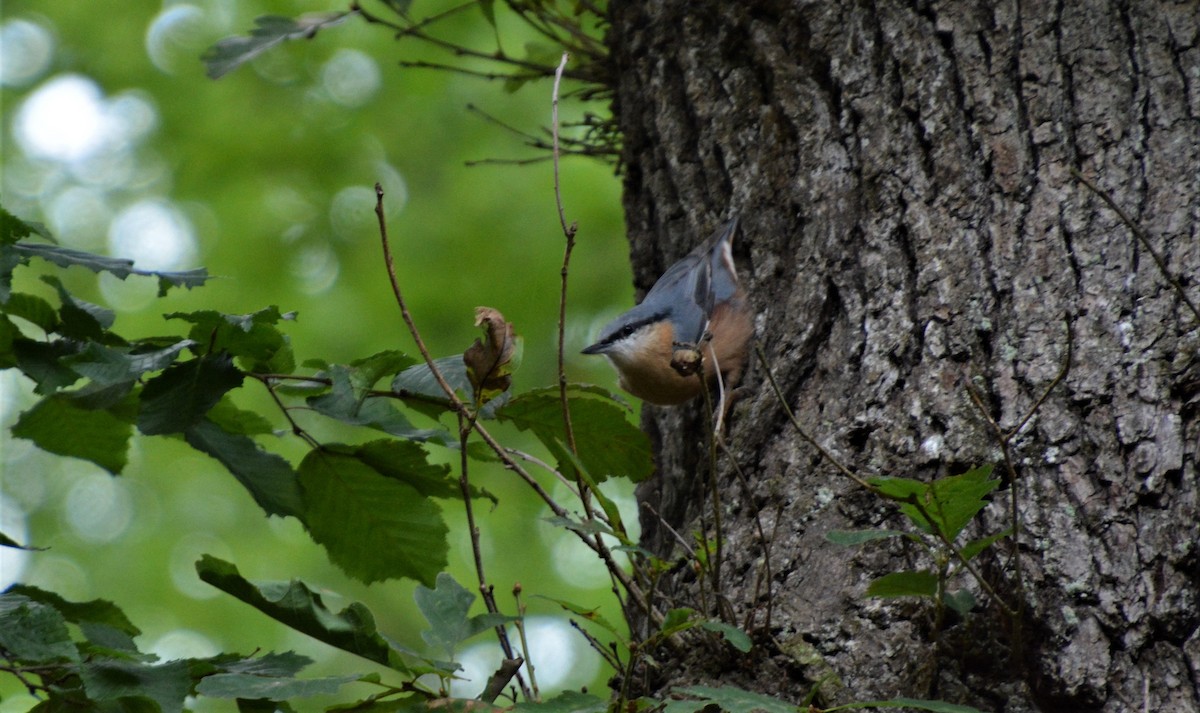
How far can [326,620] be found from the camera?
4.45 ft

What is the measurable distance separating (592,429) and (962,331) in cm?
76

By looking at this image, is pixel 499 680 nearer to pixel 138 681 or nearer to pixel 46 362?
pixel 138 681

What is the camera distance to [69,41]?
6.92 meters

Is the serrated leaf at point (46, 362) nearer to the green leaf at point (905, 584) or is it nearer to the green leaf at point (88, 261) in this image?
the green leaf at point (88, 261)

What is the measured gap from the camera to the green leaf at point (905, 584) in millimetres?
1336

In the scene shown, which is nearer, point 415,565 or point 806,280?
point 415,565

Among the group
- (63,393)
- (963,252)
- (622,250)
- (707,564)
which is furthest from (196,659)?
(622,250)

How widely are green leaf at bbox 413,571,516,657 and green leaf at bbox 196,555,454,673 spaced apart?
0.06 meters

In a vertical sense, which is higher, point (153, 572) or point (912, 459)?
point (153, 572)

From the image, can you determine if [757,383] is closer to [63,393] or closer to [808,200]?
[808,200]

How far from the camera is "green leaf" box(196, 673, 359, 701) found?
121 cm

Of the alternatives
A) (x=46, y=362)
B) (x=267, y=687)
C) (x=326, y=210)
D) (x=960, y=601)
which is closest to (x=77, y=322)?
(x=46, y=362)

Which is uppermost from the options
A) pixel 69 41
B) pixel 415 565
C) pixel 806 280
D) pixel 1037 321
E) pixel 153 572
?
pixel 69 41

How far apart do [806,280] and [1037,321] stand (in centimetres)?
52
